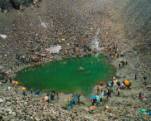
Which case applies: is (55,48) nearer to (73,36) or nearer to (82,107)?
(73,36)

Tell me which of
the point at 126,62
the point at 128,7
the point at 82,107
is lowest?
the point at 82,107

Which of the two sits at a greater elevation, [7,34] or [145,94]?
[7,34]

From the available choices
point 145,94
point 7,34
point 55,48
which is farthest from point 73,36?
point 145,94

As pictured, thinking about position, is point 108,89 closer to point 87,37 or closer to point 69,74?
point 69,74

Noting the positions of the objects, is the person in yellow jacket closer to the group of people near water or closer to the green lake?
the group of people near water

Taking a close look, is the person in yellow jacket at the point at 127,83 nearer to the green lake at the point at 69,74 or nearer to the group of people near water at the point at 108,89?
the group of people near water at the point at 108,89

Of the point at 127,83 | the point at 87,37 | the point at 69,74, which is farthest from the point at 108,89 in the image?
the point at 87,37
